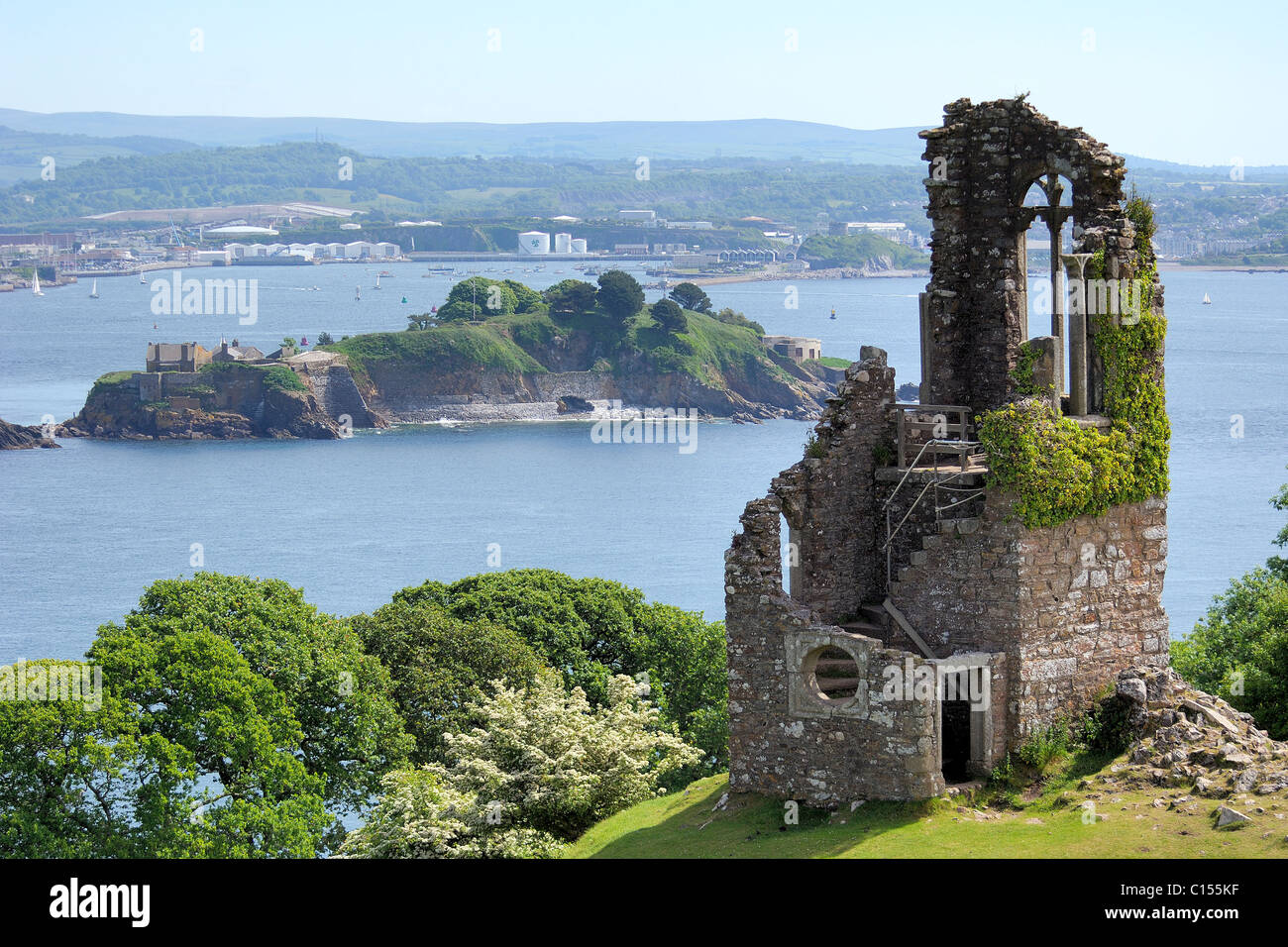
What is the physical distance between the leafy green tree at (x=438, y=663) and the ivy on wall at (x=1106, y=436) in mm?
21159

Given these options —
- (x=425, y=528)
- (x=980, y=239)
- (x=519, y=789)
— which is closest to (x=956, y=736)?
(x=980, y=239)

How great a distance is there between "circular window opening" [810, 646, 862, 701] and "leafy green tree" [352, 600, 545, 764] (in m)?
18.7

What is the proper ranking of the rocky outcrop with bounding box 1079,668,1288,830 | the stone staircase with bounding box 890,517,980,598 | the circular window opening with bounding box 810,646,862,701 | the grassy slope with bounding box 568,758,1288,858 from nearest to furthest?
the grassy slope with bounding box 568,758,1288,858
the rocky outcrop with bounding box 1079,668,1288,830
the stone staircase with bounding box 890,517,980,598
the circular window opening with bounding box 810,646,862,701

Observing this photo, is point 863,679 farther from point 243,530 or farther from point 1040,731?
point 243,530

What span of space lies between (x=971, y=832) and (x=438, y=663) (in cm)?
2564

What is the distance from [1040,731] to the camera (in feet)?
75.5

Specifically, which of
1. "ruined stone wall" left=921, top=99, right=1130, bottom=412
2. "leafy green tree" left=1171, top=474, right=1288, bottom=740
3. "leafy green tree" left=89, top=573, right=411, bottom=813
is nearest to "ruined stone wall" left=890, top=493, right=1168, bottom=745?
"ruined stone wall" left=921, top=99, right=1130, bottom=412

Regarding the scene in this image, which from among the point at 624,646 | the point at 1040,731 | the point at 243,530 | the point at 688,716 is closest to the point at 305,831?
the point at 688,716

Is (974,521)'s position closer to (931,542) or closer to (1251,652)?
(931,542)

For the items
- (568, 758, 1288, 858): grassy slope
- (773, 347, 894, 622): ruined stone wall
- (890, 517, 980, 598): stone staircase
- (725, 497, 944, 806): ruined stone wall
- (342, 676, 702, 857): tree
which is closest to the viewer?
(568, 758, 1288, 858): grassy slope

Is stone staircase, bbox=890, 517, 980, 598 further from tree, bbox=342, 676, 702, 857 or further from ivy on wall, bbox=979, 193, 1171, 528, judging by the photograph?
tree, bbox=342, 676, 702, 857

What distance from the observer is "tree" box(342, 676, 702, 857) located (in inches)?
1043

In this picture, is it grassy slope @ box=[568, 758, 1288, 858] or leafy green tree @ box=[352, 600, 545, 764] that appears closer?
grassy slope @ box=[568, 758, 1288, 858]

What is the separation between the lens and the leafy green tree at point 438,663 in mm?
43188
